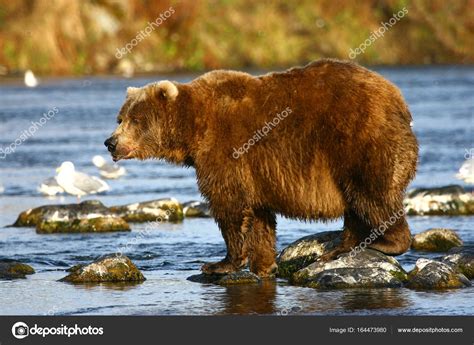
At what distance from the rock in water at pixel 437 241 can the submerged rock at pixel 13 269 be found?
4106 millimetres

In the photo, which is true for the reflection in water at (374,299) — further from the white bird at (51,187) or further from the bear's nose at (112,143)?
the white bird at (51,187)

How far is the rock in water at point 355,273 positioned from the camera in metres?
10.5

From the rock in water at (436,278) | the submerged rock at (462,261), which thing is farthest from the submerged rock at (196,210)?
the rock in water at (436,278)

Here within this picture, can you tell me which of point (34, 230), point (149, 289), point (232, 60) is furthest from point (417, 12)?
point (149, 289)

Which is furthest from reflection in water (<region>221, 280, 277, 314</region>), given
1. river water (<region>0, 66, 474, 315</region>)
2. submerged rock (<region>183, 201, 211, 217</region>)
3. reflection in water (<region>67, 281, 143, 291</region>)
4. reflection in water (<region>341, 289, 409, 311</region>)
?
submerged rock (<region>183, 201, 211, 217</region>)

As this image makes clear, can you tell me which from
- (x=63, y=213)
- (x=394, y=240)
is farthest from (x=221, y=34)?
(x=394, y=240)

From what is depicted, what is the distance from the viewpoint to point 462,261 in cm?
1109

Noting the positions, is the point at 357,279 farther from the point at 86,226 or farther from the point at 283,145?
the point at 86,226

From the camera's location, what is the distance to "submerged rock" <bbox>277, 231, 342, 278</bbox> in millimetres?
11617

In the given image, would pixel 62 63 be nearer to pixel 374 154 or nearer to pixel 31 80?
pixel 31 80

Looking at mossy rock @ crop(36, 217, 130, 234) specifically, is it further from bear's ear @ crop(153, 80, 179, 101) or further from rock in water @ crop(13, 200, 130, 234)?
bear's ear @ crop(153, 80, 179, 101)

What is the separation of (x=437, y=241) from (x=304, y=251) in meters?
1.68
